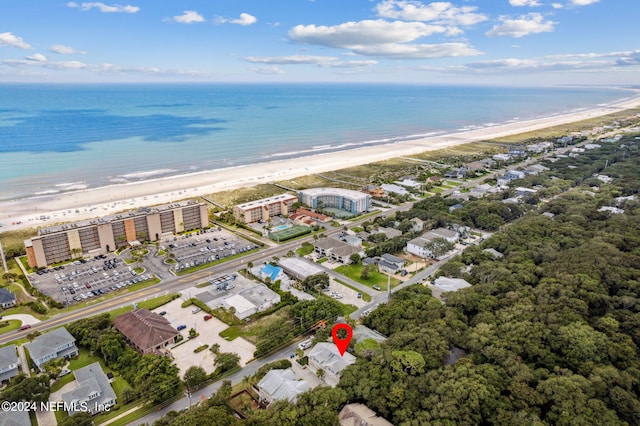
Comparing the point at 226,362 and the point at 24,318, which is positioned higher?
the point at 226,362

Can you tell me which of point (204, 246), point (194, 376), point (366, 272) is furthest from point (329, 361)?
point (204, 246)

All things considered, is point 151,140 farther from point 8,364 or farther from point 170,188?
point 8,364

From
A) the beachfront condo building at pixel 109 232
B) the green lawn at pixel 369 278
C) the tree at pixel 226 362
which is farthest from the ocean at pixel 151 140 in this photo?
the tree at pixel 226 362

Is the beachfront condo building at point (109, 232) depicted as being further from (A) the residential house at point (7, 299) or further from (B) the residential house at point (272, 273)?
(B) the residential house at point (272, 273)

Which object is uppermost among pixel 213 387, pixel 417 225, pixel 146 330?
pixel 417 225

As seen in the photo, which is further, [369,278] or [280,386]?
[369,278]

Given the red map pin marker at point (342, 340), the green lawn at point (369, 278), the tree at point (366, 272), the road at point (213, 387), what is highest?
the red map pin marker at point (342, 340)

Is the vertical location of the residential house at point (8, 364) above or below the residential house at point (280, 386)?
below

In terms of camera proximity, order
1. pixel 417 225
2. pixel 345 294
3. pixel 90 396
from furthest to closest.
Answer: pixel 417 225 → pixel 345 294 → pixel 90 396
